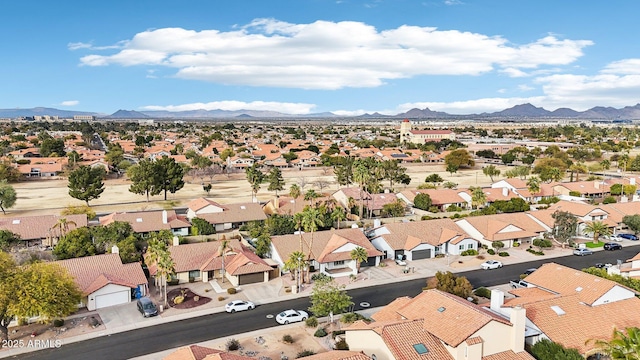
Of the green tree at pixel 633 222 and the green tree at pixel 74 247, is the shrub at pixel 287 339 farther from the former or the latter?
the green tree at pixel 633 222

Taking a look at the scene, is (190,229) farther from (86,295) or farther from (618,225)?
(618,225)

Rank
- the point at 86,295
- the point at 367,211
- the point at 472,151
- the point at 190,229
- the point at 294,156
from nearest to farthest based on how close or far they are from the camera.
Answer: the point at 86,295, the point at 190,229, the point at 367,211, the point at 294,156, the point at 472,151

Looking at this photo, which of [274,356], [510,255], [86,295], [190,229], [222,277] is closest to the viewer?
[274,356]

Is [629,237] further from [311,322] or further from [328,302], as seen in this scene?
[311,322]

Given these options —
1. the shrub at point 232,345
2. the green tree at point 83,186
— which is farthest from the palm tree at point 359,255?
the green tree at point 83,186

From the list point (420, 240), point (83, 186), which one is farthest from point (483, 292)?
point (83, 186)

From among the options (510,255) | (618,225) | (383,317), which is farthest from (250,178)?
(618,225)

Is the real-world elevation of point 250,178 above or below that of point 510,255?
above
